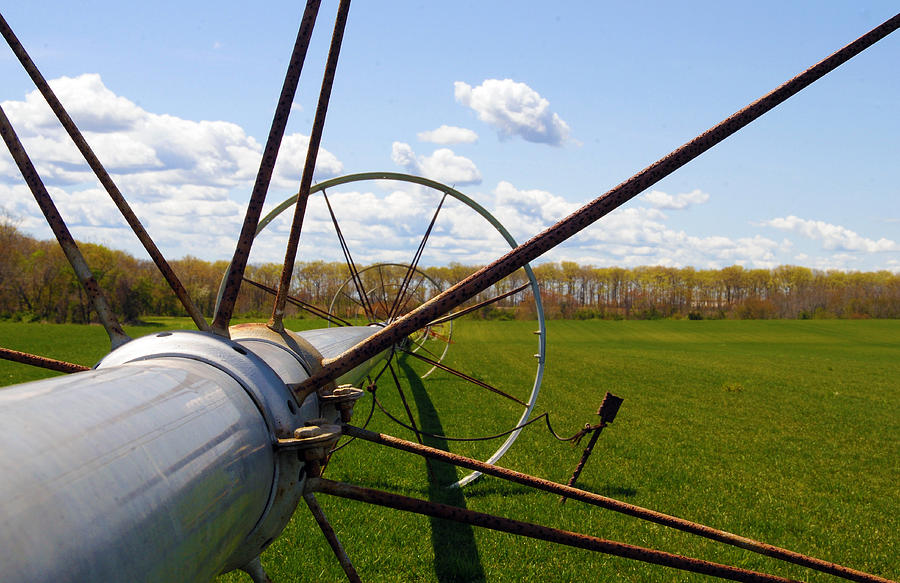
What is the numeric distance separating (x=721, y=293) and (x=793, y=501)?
91641 millimetres

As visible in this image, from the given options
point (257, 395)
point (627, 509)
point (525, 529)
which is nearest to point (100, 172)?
point (257, 395)

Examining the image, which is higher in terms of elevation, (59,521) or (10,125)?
(10,125)

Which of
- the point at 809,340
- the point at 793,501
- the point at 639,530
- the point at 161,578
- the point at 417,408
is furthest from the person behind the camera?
the point at 809,340

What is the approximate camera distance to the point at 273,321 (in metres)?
2.21

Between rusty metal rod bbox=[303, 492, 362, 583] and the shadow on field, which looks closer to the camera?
rusty metal rod bbox=[303, 492, 362, 583]

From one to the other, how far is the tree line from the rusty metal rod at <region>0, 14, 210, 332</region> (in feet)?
38.7

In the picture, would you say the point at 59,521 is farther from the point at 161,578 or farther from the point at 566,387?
the point at 566,387

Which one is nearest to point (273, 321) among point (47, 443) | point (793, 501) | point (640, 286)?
point (47, 443)

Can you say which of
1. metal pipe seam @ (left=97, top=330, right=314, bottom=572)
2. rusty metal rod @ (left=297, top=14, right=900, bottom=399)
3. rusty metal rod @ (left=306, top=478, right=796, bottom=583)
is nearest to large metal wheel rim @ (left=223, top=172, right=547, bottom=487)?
Answer: rusty metal rod @ (left=306, top=478, right=796, bottom=583)

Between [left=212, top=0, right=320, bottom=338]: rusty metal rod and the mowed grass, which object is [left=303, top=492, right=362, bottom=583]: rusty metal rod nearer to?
[left=212, top=0, right=320, bottom=338]: rusty metal rod

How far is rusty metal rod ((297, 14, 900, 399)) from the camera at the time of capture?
70.2 inches

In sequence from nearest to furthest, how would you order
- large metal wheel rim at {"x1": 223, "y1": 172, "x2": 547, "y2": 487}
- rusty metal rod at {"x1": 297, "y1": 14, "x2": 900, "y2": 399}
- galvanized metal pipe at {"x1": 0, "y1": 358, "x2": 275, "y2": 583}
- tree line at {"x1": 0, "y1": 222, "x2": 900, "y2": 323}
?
galvanized metal pipe at {"x1": 0, "y1": 358, "x2": 275, "y2": 583} < rusty metal rod at {"x1": 297, "y1": 14, "x2": 900, "y2": 399} < large metal wheel rim at {"x1": 223, "y1": 172, "x2": 547, "y2": 487} < tree line at {"x1": 0, "y1": 222, "x2": 900, "y2": 323}

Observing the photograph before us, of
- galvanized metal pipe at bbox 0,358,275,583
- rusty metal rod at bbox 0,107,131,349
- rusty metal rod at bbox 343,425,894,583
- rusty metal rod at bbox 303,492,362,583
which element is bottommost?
rusty metal rod at bbox 303,492,362,583

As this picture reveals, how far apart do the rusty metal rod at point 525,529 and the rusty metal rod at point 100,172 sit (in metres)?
0.75
